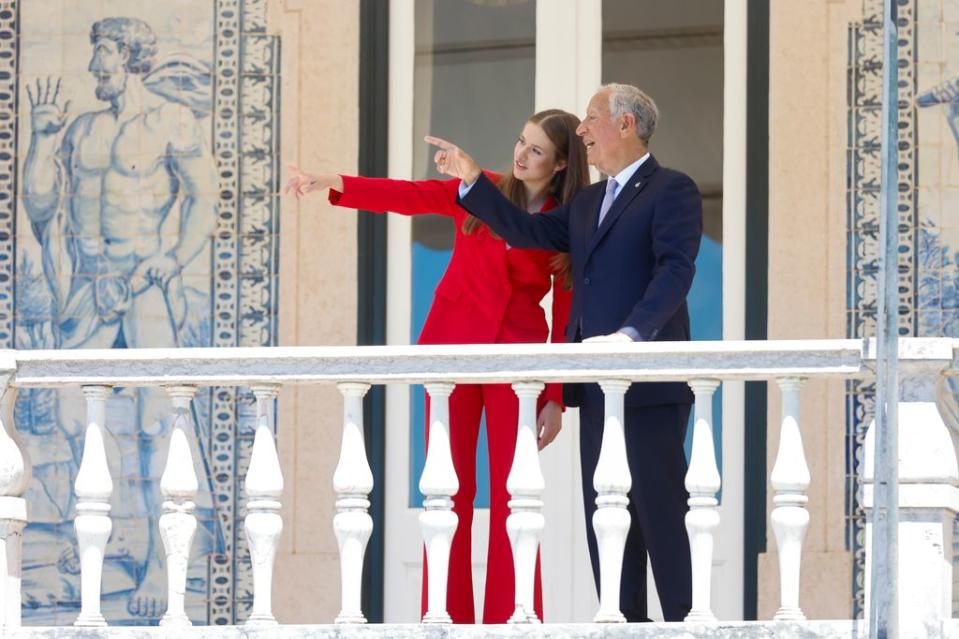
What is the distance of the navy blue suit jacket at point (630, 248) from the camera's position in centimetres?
586

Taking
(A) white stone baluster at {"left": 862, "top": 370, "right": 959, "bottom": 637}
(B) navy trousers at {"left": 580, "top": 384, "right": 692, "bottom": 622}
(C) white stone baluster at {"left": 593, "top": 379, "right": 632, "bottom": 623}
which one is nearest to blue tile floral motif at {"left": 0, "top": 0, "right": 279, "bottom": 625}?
(B) navy trousers at {"left": 580, "top": 384, "right": 692, "bottom": 622}

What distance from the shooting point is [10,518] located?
5734mm

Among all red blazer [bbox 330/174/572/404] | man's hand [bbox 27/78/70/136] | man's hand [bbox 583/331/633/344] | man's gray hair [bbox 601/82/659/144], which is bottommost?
man's hand [bbox 583/331/633/344]

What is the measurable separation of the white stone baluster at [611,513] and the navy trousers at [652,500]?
17 centimetres

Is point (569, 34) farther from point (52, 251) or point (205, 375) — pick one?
point (205, 375)

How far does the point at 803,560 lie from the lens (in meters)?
7.38

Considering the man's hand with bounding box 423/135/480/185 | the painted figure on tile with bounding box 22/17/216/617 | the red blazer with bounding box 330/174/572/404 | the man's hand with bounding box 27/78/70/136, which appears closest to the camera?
the man's hand with bounding box 423/135/480/185

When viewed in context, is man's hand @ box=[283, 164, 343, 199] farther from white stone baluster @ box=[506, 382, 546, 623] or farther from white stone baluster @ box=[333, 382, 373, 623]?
white stone baluster @ box=[506, 382, 546, 623]

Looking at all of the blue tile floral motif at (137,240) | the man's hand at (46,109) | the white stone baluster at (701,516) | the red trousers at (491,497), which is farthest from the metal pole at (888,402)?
the man's hand at (46,109)

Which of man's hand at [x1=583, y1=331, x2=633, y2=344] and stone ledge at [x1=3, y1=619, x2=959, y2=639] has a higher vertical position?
man's hand at [x1=583, y1=331, x2=633, y2=344]

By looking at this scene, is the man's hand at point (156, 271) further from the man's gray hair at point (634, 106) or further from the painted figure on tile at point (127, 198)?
the man's gray hair at point (634, 106)

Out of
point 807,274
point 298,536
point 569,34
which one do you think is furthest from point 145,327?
point 807,274

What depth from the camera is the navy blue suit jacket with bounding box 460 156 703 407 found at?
5.86m

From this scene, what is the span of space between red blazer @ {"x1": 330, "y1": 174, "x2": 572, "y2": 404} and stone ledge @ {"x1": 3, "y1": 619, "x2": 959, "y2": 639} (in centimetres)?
107
